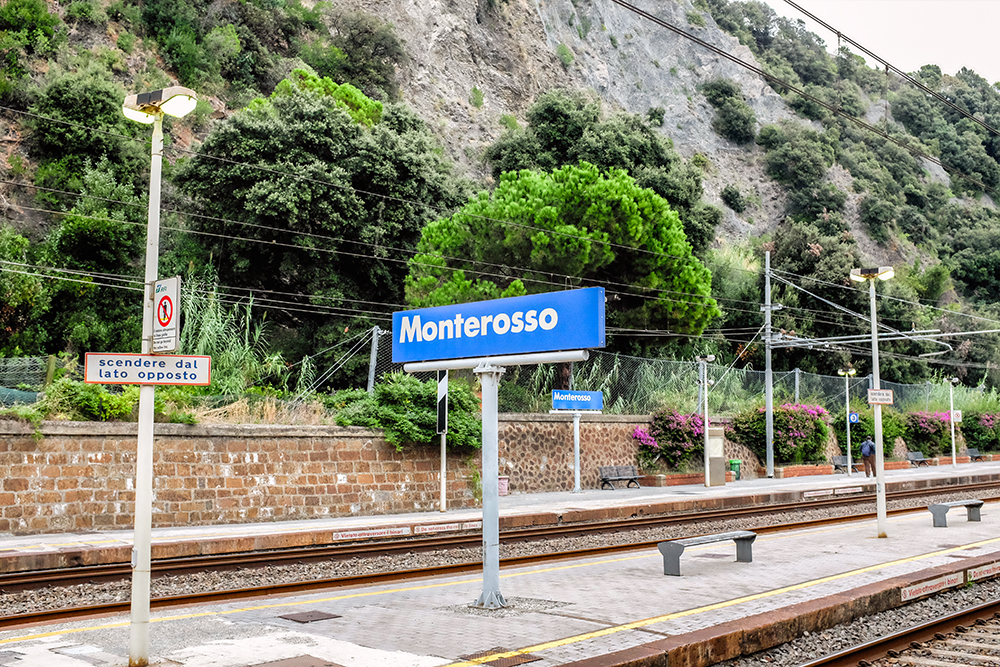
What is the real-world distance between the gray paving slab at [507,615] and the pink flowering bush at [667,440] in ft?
50.3

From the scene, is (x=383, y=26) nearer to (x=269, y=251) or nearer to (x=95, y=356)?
(x=269, y=251)

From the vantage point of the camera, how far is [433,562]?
1291cm

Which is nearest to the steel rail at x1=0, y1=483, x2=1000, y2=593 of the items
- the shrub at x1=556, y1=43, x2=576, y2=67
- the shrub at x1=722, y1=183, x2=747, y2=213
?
the shrub at x1=722, y1=183, x2=747, y2=213

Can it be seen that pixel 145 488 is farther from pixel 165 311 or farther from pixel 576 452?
pixel 576 452

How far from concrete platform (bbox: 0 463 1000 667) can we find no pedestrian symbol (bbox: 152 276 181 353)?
2.28 m

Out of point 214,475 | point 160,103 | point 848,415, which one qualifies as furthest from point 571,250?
point 160,103

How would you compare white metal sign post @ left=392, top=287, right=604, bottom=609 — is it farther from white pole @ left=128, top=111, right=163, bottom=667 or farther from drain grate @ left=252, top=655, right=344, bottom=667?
white pole @ left=128, top=111, right=163, bottom=667

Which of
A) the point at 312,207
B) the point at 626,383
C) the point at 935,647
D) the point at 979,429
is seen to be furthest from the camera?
the point at 979,429

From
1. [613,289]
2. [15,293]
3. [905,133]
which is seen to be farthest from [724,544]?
[905,133]

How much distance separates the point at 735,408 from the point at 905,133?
8690 cm

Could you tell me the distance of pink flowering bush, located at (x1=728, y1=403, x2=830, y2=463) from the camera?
33.1 metres

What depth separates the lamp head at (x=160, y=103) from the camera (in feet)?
21.9

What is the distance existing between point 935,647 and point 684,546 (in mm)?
3110

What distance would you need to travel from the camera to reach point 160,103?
6.77 meters
